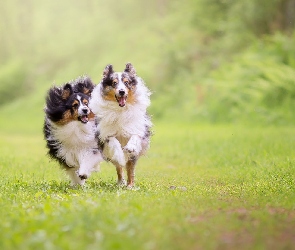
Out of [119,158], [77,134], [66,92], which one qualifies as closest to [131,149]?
[119,158]

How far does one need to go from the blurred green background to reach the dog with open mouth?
495 inches

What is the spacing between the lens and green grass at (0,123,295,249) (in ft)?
17.1

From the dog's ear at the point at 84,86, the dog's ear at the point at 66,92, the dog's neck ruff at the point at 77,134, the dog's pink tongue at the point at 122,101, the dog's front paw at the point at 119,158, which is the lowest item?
the dog's front paw at the point at 119,158

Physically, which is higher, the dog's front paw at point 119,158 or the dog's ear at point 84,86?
the dog's ear at point 84,86

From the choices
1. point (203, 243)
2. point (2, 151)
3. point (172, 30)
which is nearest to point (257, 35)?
point (172, 30)

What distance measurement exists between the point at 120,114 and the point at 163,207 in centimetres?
273

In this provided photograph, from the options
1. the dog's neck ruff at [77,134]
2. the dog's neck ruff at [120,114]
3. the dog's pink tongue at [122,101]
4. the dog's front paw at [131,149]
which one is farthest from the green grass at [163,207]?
the dog's pink tongue at [122,101]

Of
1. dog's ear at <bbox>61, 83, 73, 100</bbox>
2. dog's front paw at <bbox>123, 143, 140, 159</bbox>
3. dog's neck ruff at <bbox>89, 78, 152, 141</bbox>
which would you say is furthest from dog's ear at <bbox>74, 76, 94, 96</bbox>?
dog's front paw at <bbox>123, 143, 140, 159</bbox>

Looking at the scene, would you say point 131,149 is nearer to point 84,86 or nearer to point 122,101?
point 122,101

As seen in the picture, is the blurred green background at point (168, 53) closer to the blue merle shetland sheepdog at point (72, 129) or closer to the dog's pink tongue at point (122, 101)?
the blue merle shetland sheepdog at point (72, 129)

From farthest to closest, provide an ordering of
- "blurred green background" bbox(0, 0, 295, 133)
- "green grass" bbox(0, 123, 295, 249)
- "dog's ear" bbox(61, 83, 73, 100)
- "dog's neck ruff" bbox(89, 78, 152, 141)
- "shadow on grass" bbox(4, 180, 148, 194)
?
1. "blurred green background" bbox(0, 0, 295, 133)
2. "dog's ear" bbox(61, 83, 73, 100)
3. "dog's neck ruff" bbox(89, 78, 152, 141)
4. "shadow on grass" bbox(4, 180, 148, 194)
5. "green grass" bbox(0, 123, 295, 249)

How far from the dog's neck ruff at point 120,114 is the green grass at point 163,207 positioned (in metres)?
0.91

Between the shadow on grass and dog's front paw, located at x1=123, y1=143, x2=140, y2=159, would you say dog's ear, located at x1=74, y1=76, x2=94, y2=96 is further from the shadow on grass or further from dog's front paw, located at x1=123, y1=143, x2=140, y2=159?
the shadow on grass

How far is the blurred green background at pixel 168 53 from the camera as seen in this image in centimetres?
2373
